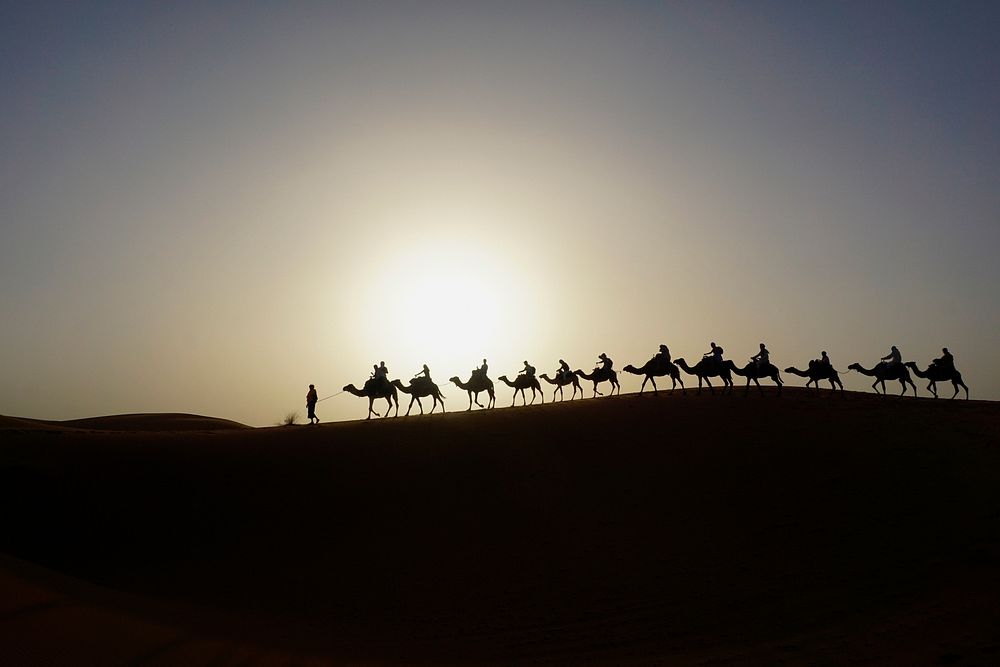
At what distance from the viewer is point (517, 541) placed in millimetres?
17062

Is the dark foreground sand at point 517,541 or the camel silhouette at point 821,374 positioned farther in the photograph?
the camel silhouette at point 821,374

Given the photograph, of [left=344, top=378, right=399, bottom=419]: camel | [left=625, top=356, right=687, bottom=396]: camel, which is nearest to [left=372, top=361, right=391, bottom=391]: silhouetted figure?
[left=344, top=378, right=399, bottom=419]: camel

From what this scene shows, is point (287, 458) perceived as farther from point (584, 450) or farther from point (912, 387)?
point (912, 387)

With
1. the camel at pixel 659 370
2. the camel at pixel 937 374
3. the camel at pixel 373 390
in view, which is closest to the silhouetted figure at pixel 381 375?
the camel at pixel 373 390

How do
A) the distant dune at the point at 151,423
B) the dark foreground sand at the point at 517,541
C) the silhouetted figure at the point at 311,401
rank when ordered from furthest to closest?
the distant dune at the point at 151,423, the silhouetted figure at the point at 311,401, the dark foreground sand at the point at 517,541

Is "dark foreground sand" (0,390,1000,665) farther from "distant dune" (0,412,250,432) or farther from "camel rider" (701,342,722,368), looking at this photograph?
"distant dune" (0,412,250,432)

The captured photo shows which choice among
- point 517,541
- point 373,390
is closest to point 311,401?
point 373,390

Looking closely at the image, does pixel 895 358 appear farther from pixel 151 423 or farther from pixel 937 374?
pixel 151 423

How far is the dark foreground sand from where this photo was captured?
11.4 meters

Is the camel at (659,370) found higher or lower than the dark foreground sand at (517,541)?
higher

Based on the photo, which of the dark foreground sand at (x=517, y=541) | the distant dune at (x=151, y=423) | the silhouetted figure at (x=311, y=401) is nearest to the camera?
the dark foreground sand at (x=517, y=541)

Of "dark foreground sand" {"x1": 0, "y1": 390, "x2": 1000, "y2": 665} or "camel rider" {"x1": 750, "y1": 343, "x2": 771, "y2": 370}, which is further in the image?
"camel rider" {"x1": 750, "y1": 343, "x2": 771, "y2": 370}

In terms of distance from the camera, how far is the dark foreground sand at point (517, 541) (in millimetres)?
11430

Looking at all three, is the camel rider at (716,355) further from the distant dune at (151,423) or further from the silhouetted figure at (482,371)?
the distant dune at (151,423)
